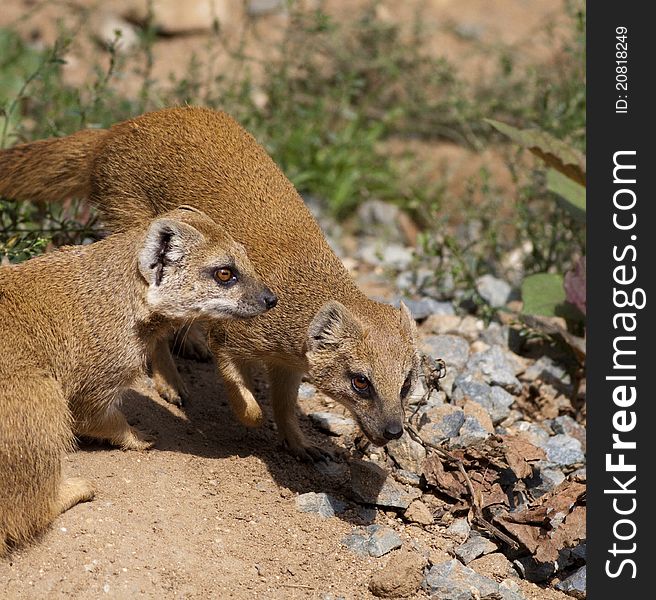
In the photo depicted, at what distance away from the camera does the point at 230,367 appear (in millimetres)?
5156

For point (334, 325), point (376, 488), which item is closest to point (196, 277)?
point (334, 325)

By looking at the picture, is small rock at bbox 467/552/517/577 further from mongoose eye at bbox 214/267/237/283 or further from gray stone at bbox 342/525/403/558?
mongoose eye at bbox 214/267/237/283

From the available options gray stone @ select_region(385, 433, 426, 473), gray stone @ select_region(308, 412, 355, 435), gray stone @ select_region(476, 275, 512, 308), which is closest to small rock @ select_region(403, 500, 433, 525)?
gray stone @ select_region(385, 433, 426, 473)

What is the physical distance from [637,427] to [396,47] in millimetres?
4936

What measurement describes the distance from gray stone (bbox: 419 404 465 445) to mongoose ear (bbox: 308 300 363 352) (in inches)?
32.0

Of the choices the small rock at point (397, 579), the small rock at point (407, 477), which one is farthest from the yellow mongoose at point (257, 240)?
the small rock at point (397, 579)

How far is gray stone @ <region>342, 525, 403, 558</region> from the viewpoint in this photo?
15.0ft

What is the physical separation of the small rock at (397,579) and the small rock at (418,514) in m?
0.43

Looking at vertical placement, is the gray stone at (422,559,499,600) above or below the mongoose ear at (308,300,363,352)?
below

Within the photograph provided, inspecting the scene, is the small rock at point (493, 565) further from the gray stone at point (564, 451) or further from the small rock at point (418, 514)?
the gray stone at point (564, 451)

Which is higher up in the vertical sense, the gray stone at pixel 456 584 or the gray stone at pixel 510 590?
the gray stone at pixel 456 584

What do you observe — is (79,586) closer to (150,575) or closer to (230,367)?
(150,575)

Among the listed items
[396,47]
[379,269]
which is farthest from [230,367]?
[396,47]

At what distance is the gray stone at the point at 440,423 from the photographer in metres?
5.31
